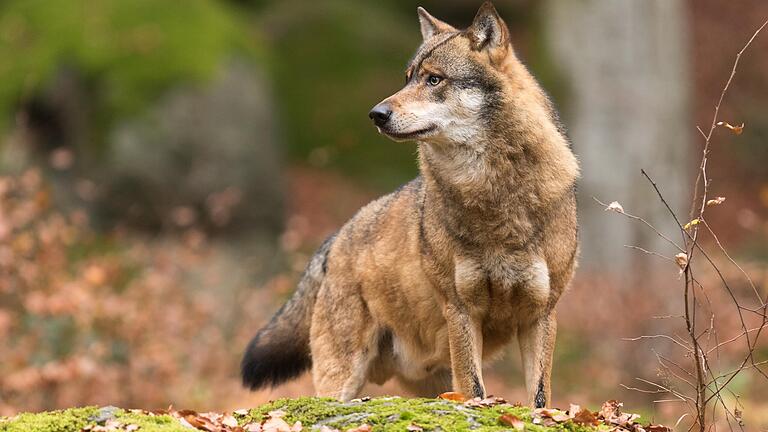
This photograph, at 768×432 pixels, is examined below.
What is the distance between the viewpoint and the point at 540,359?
6082 millimetres

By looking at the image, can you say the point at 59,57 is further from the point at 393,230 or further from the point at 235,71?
the point at 393,230

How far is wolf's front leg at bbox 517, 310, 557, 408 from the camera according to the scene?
6078 mm

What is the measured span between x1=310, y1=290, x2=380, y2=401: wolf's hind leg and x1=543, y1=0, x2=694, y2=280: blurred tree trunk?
395 inches

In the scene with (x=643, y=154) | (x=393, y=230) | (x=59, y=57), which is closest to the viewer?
(x=393, y=230)

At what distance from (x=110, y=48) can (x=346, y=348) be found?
29.3ft

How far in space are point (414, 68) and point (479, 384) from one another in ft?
6.21

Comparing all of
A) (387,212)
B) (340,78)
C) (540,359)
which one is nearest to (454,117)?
(387,212)

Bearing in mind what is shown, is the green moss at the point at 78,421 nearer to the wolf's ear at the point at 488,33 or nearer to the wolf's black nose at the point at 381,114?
the wolf's black nose at the point at 381,114

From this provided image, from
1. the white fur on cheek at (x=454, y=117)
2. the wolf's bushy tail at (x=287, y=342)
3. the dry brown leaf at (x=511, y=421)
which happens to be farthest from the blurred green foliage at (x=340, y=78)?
the dry brown leaf at (x=511, y=421)

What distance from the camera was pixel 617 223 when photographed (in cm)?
1839

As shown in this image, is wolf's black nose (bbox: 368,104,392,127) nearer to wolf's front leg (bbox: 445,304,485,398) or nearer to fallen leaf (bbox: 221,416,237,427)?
wolf's front leg (bbox: 445,304,485,398)

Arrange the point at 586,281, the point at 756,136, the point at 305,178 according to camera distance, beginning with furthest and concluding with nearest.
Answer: the point at 756,136
the point at 305,178
the point at 586,281

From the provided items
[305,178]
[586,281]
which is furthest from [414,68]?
[305,178]

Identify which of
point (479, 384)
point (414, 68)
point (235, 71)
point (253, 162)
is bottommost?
point (479, 384)
